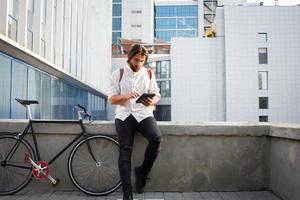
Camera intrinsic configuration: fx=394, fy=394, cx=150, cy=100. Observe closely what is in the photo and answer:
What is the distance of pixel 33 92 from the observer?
68.1 ft

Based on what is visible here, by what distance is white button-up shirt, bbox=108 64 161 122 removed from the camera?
15.8ft

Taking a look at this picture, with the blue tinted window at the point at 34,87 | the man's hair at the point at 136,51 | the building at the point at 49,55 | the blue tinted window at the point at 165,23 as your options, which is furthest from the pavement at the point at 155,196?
the blue tinted window at the point at 165,23

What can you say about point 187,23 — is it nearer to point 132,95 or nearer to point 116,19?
point 116,19

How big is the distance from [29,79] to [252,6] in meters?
37.4

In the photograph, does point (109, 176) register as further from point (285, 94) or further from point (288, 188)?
point (285, 94)

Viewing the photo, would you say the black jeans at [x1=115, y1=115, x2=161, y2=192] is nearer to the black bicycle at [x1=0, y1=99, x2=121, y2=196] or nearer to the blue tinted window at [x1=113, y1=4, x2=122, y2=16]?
the black bicycle at [x1=0, y1=99, x2=121, y2=196]

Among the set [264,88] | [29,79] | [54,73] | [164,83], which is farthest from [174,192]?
[164,83]

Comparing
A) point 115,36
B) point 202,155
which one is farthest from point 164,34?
point 202,155

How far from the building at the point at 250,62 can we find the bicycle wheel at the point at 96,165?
44.2 m

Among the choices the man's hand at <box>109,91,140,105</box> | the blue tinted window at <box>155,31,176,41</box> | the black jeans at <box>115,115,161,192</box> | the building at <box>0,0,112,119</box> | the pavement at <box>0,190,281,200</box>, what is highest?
the blue tinted window at <box>155,31,176,41</box>

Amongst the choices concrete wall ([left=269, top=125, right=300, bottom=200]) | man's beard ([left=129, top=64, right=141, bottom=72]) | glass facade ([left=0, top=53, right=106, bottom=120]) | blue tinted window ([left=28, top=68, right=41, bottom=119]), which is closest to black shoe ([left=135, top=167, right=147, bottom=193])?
man's beard ([left=129, top=64, right=141, bottom=72])

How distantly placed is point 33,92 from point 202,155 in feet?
55.0

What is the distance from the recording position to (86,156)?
5.32 m

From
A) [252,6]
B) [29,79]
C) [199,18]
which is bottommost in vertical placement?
[29,79]
